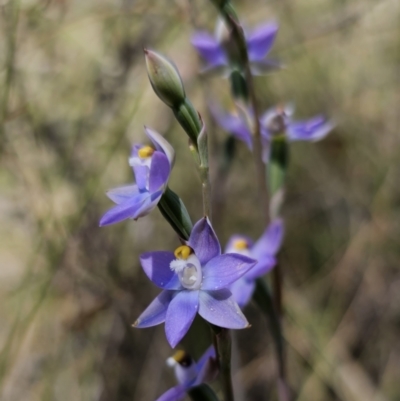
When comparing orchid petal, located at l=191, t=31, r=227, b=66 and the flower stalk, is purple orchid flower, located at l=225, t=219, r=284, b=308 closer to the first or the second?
the flower stalk

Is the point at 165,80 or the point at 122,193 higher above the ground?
the point at 165,80

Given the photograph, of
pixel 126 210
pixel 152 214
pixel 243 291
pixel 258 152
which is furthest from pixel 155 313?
pixel 152 214

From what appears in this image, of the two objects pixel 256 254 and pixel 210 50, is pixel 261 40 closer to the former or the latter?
pixel 210 50

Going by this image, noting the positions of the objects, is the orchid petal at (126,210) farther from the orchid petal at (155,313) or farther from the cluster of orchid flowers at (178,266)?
the orchid petal at (155,313)

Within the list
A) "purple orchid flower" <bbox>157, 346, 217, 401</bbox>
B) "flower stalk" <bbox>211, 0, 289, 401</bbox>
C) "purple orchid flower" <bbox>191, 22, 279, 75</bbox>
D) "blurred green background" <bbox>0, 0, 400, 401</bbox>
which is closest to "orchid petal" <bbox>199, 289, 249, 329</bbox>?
"purple orchid flower" <bbox>157, 346, 217, 401</bbox>

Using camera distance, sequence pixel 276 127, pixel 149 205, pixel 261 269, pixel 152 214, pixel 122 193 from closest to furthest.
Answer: pixel 149 205 → pixel 122 193 → pixel 261 269 → pixel 276 127 → pixel 152 214

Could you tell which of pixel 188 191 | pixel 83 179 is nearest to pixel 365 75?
pixel 188 191

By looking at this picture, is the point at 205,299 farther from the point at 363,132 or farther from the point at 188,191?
the point at 363,132
